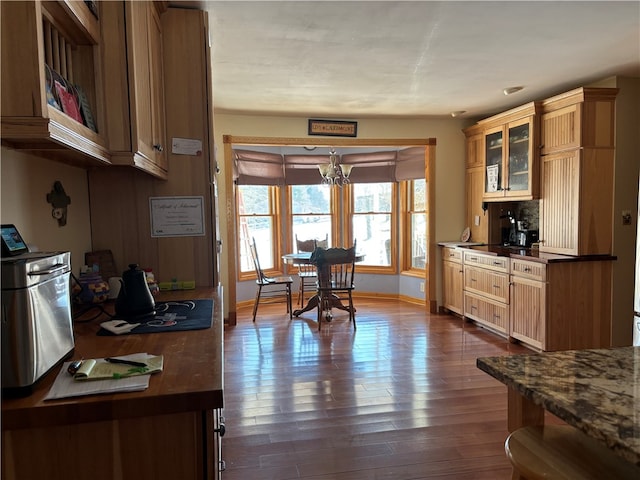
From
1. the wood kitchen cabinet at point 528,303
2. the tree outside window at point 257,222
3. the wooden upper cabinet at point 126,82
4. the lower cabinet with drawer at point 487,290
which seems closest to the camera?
the wooden upper cabinet at point 126,82

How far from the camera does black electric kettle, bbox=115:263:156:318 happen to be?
5.54 ft

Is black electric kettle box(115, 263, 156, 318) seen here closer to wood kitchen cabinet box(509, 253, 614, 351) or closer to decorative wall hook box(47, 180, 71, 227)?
decorative wall hook box(47, 180, 71, 227)

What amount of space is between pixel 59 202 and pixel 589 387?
1.91 metres

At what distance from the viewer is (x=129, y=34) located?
1.55 metres

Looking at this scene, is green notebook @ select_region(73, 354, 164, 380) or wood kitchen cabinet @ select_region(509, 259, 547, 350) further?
wood kitchen cabinet @ select_region(509, 259, 547, 350)

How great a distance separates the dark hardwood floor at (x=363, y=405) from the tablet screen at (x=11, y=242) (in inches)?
57.1

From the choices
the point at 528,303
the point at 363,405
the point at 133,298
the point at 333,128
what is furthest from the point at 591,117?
the point at 133,298

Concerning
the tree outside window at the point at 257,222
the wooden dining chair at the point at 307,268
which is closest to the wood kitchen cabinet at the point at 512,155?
the wooden dining chair at the point at 307,268

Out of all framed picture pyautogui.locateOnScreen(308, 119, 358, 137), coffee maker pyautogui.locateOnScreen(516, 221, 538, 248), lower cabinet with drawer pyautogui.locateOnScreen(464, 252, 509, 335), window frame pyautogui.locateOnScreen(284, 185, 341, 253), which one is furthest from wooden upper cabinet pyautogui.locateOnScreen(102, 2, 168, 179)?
window frame pyautogui.locateOnScreen(284, 185, 341, 253)

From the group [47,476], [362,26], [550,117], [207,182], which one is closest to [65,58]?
[207,182]

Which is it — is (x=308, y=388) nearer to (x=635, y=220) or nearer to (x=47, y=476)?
(x=47, y=476)

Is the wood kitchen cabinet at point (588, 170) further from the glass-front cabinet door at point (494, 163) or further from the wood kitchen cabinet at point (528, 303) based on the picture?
the glass-front cabinet door at point (494, 163)

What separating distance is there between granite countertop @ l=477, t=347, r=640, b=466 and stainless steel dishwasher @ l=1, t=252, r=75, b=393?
1093 mm

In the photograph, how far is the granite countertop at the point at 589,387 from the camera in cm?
81
